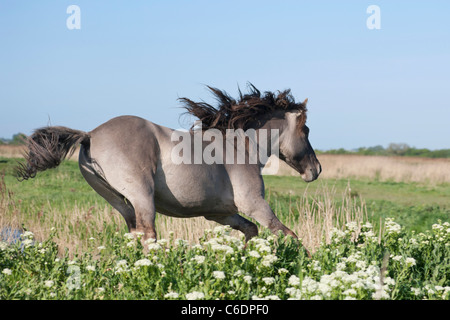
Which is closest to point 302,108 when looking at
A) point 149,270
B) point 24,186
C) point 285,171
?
point 149,270

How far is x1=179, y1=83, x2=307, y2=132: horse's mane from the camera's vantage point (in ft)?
20.3

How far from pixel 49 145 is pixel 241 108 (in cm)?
229

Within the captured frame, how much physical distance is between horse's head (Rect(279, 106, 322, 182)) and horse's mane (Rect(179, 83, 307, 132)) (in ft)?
0.18

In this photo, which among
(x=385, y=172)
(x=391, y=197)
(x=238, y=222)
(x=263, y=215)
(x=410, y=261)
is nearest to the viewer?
(x=410, y=261)

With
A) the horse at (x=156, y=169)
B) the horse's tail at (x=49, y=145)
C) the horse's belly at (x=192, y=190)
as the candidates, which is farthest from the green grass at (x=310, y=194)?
the horse's tail at (x=49, y=145)

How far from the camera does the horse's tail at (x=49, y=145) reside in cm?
518

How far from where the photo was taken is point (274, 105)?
6.44 meters

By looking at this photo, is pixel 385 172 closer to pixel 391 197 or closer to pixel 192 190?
pixel 391 197

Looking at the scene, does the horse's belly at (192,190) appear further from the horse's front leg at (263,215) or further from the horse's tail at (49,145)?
the horse's tail at (49,145)

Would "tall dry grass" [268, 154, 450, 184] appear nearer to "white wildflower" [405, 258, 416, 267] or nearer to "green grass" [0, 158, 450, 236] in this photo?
"green grass" [0, 158, 450, 236]

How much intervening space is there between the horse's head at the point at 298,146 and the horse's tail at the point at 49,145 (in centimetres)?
249

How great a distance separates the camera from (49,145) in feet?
17.0

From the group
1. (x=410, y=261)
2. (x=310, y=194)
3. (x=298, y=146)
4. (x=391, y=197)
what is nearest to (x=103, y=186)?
(x=298, y=146)

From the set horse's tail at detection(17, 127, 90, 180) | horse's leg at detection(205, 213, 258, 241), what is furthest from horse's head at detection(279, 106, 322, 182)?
horse's tail at detection(17, 127, 90, 180)
